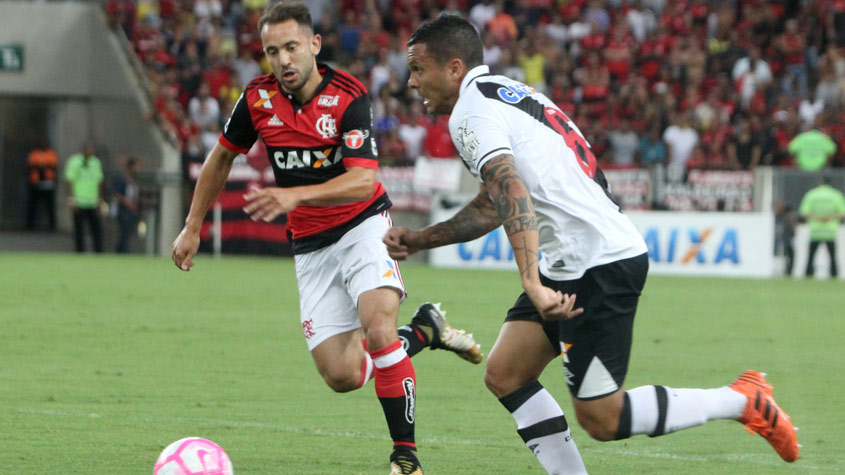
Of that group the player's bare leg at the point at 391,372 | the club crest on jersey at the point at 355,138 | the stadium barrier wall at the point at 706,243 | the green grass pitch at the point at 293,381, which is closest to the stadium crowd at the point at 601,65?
the stadium barrier wall at the point at 706,243

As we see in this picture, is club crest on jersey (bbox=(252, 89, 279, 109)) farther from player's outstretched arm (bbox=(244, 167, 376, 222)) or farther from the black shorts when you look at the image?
the black shorts

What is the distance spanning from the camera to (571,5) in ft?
86.2

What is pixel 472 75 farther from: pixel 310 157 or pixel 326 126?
pixel 310 157

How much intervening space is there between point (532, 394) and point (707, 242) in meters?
15.4

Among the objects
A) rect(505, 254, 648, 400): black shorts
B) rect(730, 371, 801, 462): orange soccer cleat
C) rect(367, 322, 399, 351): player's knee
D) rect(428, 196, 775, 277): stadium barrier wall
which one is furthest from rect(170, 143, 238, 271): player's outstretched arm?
rect(428, 196, 775, 277): stadium barrier wall

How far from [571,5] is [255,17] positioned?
6.67 meters

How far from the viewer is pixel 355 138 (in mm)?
6484

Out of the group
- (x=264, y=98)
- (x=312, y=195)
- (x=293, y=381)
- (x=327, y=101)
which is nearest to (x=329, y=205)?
(x=312, y=195)

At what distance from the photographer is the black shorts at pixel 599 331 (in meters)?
5.12

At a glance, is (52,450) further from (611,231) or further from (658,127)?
(658,127)

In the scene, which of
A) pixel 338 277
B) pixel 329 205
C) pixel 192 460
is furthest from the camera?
pixel 338 277

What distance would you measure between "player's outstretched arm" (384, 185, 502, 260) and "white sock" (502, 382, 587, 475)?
28.3 inches

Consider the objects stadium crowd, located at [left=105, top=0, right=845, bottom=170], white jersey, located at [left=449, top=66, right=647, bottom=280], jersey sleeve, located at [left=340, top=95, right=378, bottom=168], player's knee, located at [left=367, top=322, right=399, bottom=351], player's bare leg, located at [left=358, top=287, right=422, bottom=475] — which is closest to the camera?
white jersey, located at [left=449, top=66, right=647, bottom=280]

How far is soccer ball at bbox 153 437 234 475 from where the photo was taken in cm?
529
